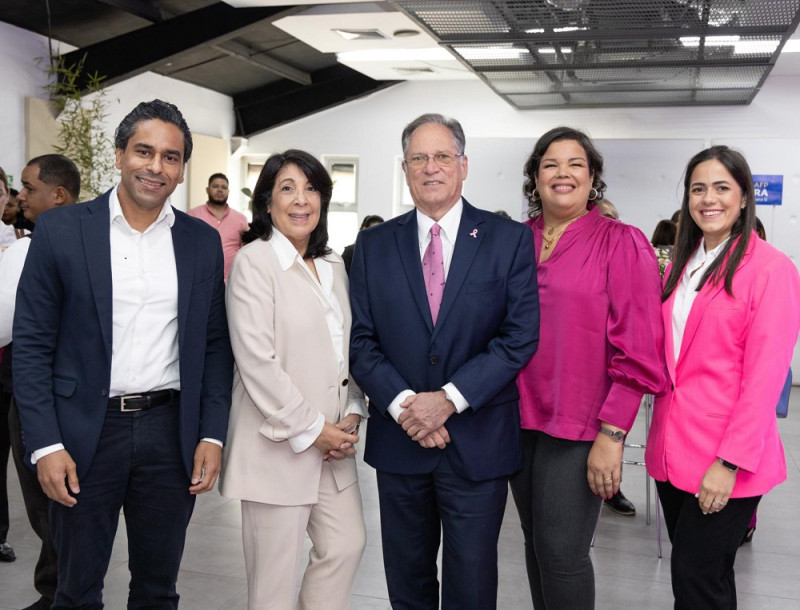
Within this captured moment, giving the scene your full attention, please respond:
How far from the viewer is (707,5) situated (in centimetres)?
599

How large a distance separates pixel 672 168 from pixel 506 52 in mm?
4047

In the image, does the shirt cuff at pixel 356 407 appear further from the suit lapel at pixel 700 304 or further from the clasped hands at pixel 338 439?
the suit lapel at pixel 700 304

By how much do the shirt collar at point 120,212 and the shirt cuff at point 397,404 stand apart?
33.5 inches

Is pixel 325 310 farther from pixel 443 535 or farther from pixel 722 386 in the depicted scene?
pixel 722 386

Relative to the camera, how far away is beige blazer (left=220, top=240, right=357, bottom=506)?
247 cm

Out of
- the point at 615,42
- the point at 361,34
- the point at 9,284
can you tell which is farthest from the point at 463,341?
the point at 361,34

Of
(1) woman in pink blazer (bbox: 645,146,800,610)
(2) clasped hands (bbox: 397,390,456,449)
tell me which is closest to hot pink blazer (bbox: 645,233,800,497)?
(1) woman in pink blazer (bbox: 645,146,800,610)

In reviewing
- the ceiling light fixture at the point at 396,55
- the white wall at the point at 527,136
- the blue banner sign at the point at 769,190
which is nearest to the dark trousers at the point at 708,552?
the ceiling light fixture at the point at 396,55

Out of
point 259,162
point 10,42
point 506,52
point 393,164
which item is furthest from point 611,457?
point 259,162

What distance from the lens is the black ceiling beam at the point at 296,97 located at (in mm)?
12000

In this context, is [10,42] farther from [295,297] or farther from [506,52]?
[295,297]

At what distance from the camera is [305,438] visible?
2508 mm

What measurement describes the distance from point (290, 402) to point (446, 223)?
74 centimetres

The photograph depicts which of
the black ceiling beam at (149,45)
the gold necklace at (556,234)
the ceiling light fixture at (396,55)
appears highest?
the ceiling light fixture at (396,55)
